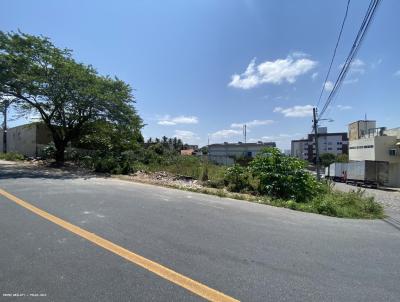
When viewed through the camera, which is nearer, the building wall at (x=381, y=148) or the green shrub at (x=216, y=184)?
the green shrub at (x=216, y=184)

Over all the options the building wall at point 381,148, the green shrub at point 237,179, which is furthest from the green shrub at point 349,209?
the building wall at point 381,148


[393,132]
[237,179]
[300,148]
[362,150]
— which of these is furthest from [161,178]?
[300,148]

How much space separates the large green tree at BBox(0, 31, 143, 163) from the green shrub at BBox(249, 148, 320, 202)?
12723mm

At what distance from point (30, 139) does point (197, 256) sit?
39586mm

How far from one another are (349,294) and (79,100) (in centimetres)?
2207

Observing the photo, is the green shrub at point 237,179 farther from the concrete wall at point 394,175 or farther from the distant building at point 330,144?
the distant building at point 330,144

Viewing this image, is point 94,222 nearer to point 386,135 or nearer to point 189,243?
point 189,243

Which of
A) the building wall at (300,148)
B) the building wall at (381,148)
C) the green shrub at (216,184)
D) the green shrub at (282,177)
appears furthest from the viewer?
the building wall at (300,148)

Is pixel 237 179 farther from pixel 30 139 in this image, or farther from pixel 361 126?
pixel 361 126

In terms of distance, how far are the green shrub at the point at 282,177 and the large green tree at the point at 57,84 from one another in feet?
41.7

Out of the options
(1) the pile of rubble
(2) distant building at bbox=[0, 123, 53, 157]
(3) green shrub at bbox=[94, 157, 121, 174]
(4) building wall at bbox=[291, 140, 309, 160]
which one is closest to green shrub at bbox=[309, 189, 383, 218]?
(1) the pile of rubble

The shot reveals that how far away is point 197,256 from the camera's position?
4.88 m

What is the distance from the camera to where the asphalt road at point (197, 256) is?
12.3 feet

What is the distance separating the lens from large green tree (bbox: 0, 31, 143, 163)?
2155cm
